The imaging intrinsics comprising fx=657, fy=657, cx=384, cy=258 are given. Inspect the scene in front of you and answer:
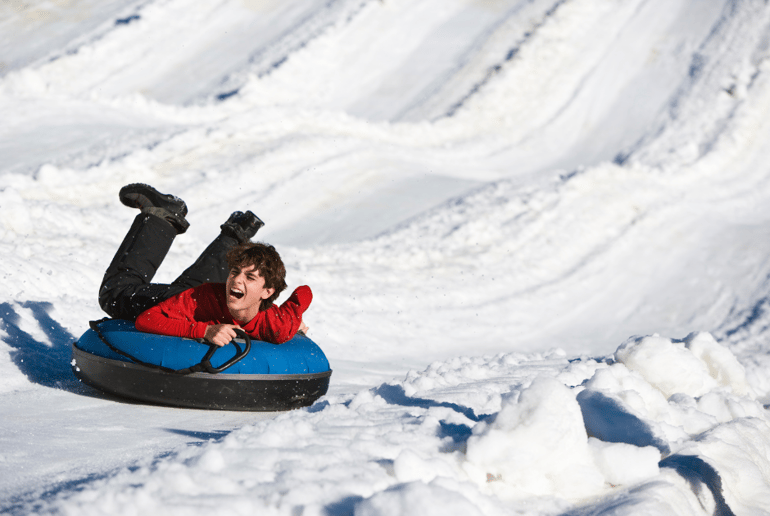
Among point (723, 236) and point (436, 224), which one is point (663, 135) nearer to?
point (723, 236)

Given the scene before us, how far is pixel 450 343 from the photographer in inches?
248

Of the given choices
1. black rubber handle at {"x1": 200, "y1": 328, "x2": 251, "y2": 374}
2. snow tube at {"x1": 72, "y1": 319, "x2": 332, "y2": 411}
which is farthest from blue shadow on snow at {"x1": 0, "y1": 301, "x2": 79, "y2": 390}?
black rubber handle at {"x1": 200, "y1": 328, "x2": 251, "y2": 374}

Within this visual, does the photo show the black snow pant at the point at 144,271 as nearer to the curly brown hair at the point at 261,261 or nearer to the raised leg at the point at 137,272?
the raised leg at the point at 137,272

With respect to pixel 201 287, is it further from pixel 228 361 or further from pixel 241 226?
pixel 241 226

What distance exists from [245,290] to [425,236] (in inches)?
223

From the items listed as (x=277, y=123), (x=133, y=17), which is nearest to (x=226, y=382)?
(x=277, y=123)

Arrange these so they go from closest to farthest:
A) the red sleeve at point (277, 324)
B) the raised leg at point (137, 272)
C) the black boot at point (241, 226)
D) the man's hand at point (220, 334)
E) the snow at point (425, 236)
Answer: the snow at point (425, 236), the man's hand at point (220, 334), the red sleeve at point (277, 324), the raised leg at point (137, 272), the black boot at point (241, 226)

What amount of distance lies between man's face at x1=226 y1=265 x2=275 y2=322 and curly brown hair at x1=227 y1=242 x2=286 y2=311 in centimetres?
2

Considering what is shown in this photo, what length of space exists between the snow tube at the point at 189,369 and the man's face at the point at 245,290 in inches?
5.5

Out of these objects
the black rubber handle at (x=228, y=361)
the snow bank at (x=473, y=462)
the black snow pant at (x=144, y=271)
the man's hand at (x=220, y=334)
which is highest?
the black snow pant at (x=144, y=271)

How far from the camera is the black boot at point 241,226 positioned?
4059mm

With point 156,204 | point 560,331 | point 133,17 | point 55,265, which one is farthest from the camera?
point 133,17

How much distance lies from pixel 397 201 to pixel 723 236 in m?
4.65

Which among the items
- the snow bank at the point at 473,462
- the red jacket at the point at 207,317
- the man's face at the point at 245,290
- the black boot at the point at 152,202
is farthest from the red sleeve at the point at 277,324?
the black boot at the point at 152,202
